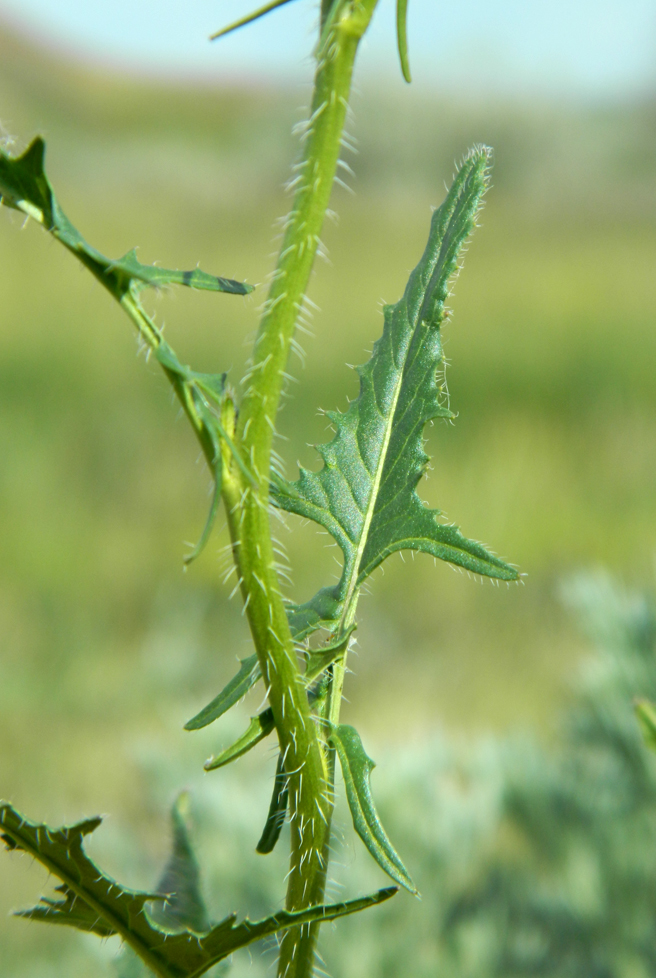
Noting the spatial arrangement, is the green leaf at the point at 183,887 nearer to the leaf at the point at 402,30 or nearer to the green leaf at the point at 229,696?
the green leaf at the point at 229,696

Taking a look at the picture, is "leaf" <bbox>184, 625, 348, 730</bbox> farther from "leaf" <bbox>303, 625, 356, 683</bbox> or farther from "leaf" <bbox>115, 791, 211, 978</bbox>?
"leaf" <bbox>115, 791, 211, 978</bbox>

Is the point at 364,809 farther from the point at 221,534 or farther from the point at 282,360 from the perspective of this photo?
the point at 221,534

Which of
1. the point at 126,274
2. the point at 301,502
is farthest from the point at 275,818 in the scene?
the point at 126,274

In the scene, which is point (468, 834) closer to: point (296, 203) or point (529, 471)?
point (296, 203)

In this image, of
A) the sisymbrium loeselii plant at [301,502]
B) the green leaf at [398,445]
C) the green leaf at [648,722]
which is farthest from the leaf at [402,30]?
the green leaf at [648,722]

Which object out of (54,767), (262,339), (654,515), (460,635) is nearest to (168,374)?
(262,339)

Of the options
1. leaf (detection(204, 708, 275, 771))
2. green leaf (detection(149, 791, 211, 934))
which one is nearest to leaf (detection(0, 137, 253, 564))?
leaf (detection(204, 708, 275, 771))
